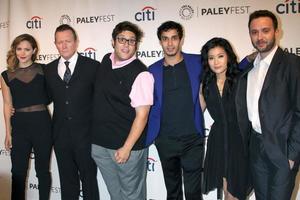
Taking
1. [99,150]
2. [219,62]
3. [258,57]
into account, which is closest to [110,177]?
[99,150]

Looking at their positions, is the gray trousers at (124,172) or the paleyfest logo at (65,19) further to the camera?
the paleyfest logo at (65,19)

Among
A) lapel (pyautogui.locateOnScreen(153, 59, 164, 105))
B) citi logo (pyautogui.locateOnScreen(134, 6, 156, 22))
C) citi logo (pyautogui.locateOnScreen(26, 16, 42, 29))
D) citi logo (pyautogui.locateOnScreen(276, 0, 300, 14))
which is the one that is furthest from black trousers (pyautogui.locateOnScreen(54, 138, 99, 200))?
citi logo (pyautogui.locateOnScreen(276, 0, 300, 14))

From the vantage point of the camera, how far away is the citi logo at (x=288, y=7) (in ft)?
7.24

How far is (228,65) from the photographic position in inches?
71.4

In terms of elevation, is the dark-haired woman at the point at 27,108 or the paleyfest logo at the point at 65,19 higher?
the paleyfest logo at the point at 65,19

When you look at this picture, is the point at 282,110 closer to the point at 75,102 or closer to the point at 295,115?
the point at 295,115

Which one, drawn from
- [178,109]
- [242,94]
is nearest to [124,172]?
[178,109]

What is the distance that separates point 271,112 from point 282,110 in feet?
0.18

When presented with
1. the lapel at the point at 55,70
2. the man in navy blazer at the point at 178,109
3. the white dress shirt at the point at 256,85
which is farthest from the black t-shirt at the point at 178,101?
the lapel at the point at 55,70

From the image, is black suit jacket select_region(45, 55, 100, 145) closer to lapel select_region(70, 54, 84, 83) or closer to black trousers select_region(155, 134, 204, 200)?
lapel select_region(70, 54, 84, 83)

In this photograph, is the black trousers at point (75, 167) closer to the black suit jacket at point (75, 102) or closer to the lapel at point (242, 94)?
the black suit jacket at point (75, 102)

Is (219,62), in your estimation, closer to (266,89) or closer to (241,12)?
(266,89)

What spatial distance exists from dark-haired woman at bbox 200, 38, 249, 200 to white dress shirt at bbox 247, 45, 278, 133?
0.29 ft

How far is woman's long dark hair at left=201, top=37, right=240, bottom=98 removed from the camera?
1796 mm
